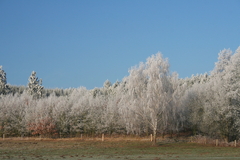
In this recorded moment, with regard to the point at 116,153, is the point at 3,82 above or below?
above

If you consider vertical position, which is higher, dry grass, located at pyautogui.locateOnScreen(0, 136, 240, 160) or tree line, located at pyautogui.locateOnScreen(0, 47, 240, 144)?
tree line, located at pyautogui.locateOnScreen(0, 47, 240, 144)

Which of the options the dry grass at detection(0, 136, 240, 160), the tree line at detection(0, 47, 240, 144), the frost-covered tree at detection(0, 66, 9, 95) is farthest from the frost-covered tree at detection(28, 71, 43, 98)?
the dry grass at detection(0, 136, 240, 160)

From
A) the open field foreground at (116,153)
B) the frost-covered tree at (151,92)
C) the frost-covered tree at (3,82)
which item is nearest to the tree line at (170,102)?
the frost-covered tree at (151,92)

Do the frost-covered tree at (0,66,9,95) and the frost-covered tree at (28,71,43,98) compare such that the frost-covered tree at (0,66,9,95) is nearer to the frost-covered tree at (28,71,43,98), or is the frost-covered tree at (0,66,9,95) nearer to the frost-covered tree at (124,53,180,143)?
the frost-covered tree at (28,71,43,98)

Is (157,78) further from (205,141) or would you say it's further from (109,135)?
(109,135)

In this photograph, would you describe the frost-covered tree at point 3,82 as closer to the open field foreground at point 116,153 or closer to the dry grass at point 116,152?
the dry grass at point 116,152

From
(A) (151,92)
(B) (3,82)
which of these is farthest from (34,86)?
(A) (151,92)

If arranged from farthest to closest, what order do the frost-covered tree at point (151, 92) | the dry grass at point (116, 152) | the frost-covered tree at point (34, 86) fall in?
the frost-covered tree at point (34, 86) < the frost-covered tree at point (151, 92) < the dry grass at point (116, 152)

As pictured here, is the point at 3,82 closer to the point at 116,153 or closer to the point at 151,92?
the point at 151,92

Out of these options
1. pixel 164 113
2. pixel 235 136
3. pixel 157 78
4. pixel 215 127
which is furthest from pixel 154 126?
pixel 235 136

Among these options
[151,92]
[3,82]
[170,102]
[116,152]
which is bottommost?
[116,152]

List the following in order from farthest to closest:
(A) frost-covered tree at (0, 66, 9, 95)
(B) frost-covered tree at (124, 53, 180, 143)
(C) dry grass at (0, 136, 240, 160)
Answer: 1. (A) frost-covered tree at (0, 66, 9, 95)
2. (B) frost-covered tree at (124, 53, 180, 143)
3. (C) dry grass at (0, 136, 240, 160)

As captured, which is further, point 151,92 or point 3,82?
point 3,82

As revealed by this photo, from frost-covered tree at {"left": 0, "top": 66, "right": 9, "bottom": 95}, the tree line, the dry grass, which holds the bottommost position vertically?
the dry grass
